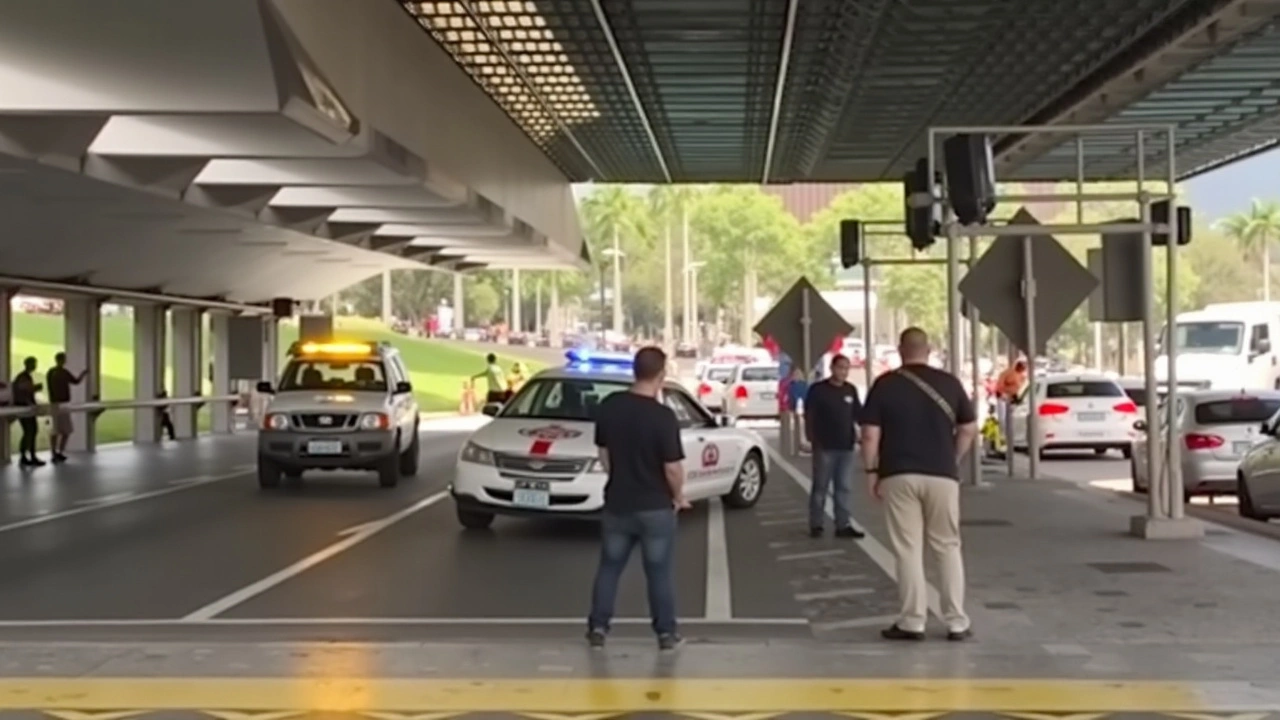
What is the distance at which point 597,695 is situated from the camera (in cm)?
905

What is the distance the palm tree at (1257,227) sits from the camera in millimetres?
109062

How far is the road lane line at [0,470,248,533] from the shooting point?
61.7ft

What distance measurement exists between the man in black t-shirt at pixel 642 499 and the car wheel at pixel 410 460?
14.7 metres

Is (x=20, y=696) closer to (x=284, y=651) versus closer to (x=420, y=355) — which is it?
(x=284, y=651)

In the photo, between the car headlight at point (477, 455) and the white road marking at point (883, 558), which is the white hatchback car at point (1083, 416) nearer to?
the white road marking at point (883, 558)

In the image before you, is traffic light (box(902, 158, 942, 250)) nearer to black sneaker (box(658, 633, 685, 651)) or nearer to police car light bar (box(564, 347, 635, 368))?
police car light bar (box(564, 347, 635, 368))

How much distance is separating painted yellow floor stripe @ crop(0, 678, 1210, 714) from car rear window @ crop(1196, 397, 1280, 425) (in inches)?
491

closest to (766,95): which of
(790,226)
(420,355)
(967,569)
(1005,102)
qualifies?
(1005,102)

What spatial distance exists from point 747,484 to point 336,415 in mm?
5658

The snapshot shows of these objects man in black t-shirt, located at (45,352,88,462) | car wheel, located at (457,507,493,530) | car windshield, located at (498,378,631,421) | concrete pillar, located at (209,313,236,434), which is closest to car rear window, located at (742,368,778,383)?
concrete pillar, located at (209,313,236,434)

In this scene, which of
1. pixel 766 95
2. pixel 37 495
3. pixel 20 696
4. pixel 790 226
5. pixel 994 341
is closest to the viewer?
pixel 20 696

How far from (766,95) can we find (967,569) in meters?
16.4

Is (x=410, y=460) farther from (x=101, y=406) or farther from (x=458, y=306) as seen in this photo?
(x=458, y=306)

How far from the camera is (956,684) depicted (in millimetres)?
9352
